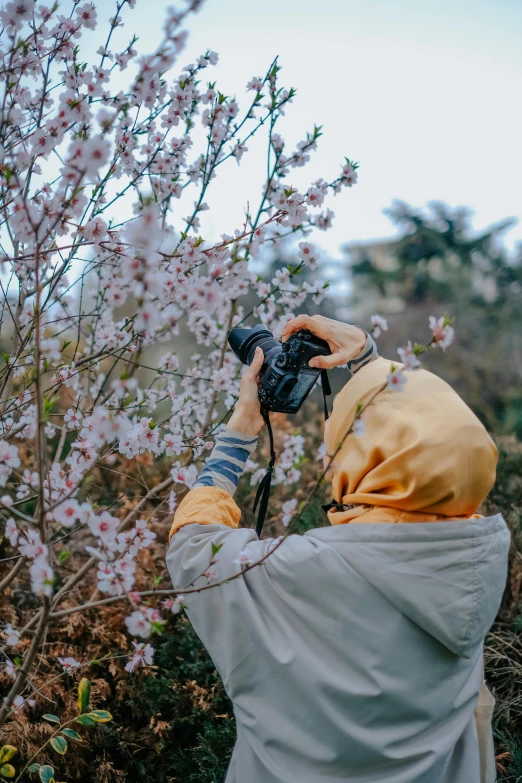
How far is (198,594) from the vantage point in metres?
1.17

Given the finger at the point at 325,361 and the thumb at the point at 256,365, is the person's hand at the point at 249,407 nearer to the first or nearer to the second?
the thumb at the point at 256,365

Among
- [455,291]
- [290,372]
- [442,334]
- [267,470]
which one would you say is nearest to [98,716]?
[267,470]

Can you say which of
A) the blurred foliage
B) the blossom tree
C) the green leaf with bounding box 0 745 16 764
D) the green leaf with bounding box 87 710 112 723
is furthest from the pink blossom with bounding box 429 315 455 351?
the blurred foliage

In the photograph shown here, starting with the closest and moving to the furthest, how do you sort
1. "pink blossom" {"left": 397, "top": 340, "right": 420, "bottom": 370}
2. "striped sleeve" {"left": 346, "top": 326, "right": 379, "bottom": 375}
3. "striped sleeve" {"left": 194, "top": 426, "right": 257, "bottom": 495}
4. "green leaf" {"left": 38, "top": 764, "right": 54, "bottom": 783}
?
"pink blossom" {"left": 397, "top": 340, "right": 420, "bottom": 370}
"striped sleeve" {"left": 194, "top": 426, "right": 257, "bottom": 495}
"striped sleeve" {"left": 346, "top": 326, "right": 379, "bottom": 375}
"green leaf" {"left": 38, "top": 764, "right": 54, "bottom": 783}

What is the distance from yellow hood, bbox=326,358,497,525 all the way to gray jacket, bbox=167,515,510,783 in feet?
0.17

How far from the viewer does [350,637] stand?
109 centimetres

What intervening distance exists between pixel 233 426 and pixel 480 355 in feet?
26.6

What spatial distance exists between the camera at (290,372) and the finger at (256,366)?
0.01 metres

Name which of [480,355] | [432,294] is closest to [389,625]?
[480,355]

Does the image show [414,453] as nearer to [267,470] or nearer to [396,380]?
[396,380]

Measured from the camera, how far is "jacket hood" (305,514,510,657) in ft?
3.52

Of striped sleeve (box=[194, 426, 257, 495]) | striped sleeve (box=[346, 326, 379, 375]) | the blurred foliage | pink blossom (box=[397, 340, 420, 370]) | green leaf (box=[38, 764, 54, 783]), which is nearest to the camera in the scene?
pink blossom (box=[397, 340, 420, 370])

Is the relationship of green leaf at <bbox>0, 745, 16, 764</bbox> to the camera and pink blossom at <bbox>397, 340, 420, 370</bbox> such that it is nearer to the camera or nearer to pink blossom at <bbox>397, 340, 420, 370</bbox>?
the camera

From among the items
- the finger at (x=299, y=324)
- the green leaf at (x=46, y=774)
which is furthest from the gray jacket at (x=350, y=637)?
the green leaf at (x=46, y=774)
